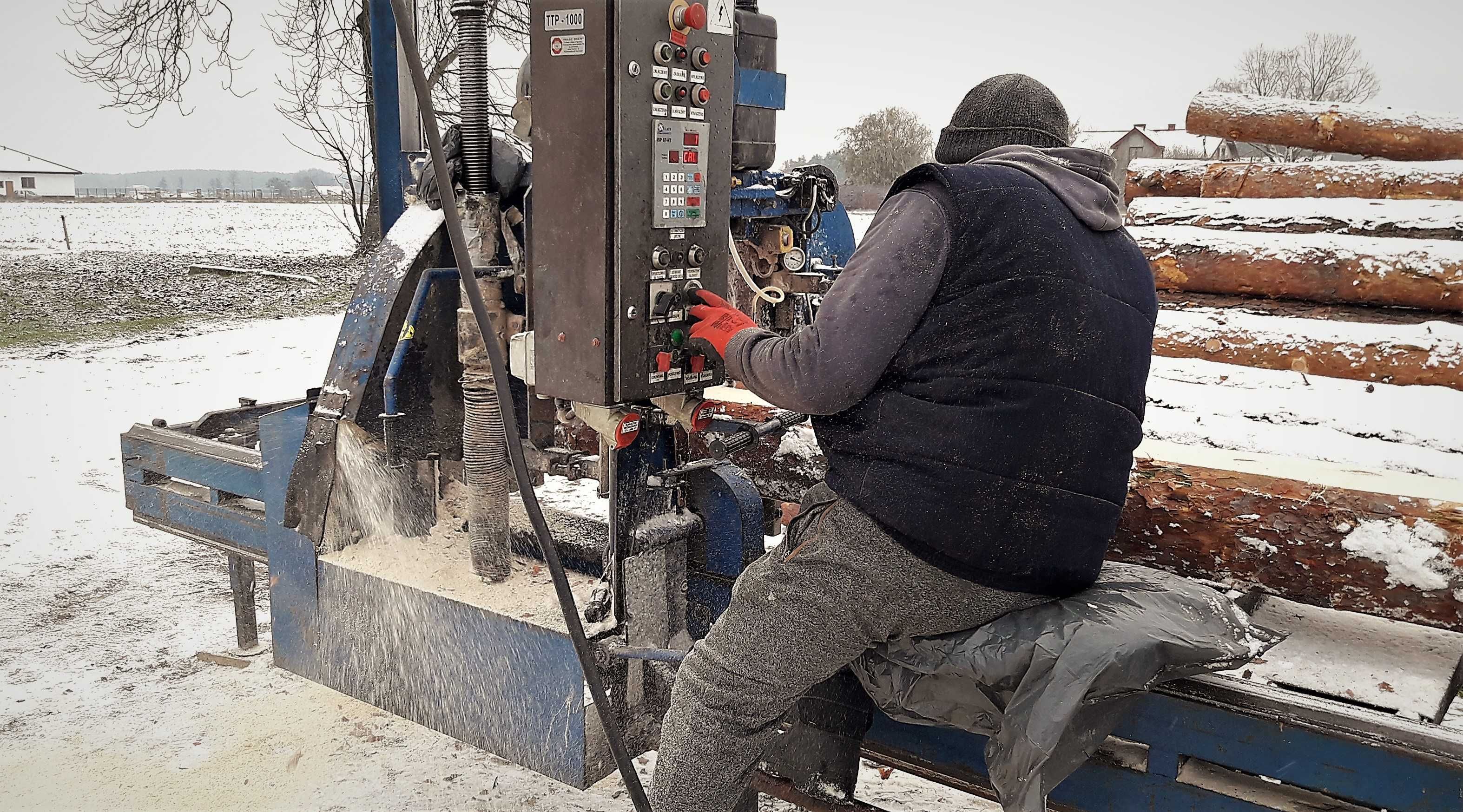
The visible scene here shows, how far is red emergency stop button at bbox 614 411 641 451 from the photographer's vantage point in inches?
100.0

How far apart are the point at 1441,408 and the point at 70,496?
7123 mm

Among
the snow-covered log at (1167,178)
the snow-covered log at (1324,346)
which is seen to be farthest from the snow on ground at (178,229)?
the snow-covered log at (1324,346)

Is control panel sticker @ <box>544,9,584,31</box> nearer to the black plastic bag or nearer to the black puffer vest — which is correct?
the black puffer vest

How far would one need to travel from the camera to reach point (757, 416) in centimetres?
386

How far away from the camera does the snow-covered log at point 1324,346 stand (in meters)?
5.03

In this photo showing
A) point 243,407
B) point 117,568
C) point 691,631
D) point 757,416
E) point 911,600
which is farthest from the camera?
point 117,568

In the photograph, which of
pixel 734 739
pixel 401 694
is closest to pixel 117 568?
pixel 401 694

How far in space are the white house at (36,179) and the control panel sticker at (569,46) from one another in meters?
42.5

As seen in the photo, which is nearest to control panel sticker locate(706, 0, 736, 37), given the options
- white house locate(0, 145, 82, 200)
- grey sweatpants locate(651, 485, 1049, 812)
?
grey sweatpants locate(651, 485, 1049, 812)

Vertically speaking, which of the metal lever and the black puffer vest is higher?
the black puffer vest

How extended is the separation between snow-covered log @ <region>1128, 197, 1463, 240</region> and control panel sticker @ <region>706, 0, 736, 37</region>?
4487mm

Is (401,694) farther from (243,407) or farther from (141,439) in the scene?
(243,407)

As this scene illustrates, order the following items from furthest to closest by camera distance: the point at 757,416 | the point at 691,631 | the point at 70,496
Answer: the point at 70,496
the point at 757,416
the point at 691,631

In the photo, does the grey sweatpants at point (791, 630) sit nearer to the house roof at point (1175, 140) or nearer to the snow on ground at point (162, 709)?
the snow on ground at point (162, 709)
